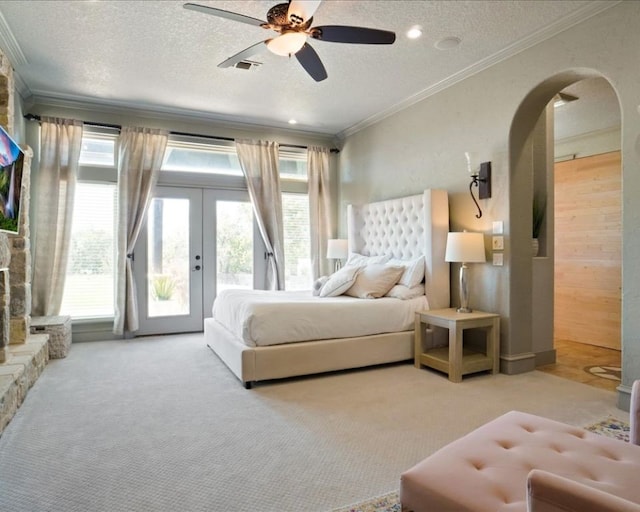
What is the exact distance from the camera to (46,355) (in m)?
4.07

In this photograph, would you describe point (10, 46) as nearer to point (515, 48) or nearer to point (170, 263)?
point (170, 263)

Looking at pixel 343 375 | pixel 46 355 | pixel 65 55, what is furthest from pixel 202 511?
pixel 65 55

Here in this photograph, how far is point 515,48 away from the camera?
363 centimetres

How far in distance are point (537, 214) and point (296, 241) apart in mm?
3459

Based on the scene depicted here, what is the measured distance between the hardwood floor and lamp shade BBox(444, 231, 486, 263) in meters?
1.31

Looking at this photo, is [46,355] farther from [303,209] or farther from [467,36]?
[467,36]

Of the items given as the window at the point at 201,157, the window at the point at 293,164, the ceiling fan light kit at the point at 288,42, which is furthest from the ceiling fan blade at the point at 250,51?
the window at the point at 293,164

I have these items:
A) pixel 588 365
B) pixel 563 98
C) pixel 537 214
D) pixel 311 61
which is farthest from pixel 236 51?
pixel 588 365

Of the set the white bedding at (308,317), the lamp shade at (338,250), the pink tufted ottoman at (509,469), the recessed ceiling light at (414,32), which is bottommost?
the pink tufted ottoman at (509,469)

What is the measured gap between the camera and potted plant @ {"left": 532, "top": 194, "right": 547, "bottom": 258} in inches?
164

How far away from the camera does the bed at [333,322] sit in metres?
3.41

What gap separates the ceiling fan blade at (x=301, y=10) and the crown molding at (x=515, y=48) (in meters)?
2.12

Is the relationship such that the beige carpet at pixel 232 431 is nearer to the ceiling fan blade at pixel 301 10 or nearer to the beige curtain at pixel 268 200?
the beige curtain at pixel 268 200

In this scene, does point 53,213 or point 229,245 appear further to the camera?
point 229,245
